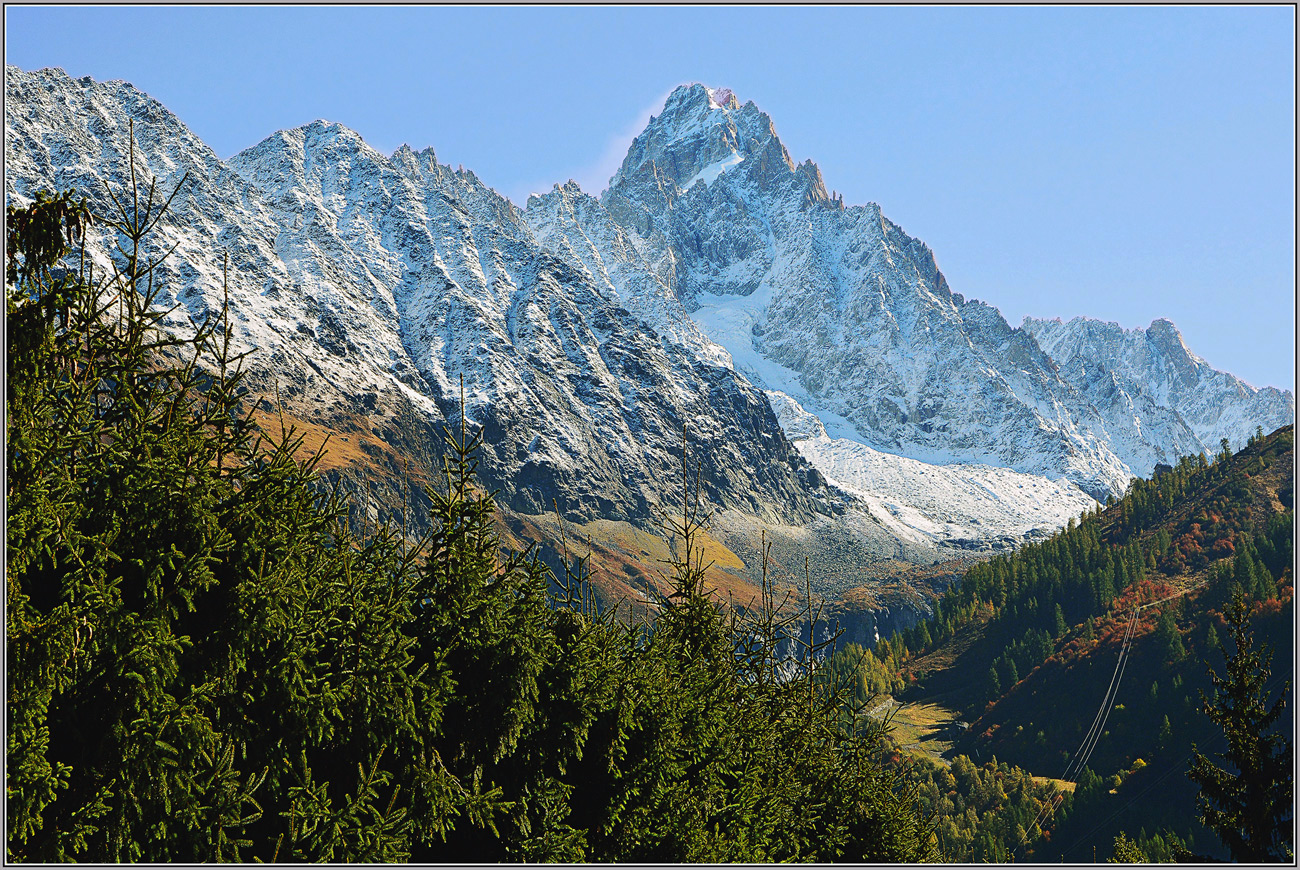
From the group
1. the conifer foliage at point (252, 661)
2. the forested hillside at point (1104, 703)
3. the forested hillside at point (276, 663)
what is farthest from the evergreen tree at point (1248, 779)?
the forested hillside at point (1104, 703)

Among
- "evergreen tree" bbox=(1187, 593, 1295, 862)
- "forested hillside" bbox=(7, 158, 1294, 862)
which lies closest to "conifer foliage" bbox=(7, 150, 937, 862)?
"forested hillside" bbox=(7, 158, 1294, 862)

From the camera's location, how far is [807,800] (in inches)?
805

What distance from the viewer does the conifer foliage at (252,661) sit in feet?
32.0

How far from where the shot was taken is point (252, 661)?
443 inches

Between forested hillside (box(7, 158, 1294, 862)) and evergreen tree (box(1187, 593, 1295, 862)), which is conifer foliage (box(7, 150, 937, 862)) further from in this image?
evergreen tree (box(1187, 593, 1295, 862))

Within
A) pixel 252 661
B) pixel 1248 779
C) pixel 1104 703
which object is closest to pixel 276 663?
pixel 252 661

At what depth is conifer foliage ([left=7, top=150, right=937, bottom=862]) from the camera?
9766 millimetres

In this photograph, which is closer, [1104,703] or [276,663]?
[276,663]

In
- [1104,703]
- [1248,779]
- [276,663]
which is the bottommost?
[1104,703]

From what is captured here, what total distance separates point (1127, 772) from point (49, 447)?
150359mm

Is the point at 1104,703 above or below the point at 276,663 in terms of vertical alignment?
below

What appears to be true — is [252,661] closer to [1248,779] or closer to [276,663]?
[276,663]

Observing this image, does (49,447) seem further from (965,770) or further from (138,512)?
(965,770)

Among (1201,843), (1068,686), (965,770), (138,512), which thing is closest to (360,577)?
(138,512)
